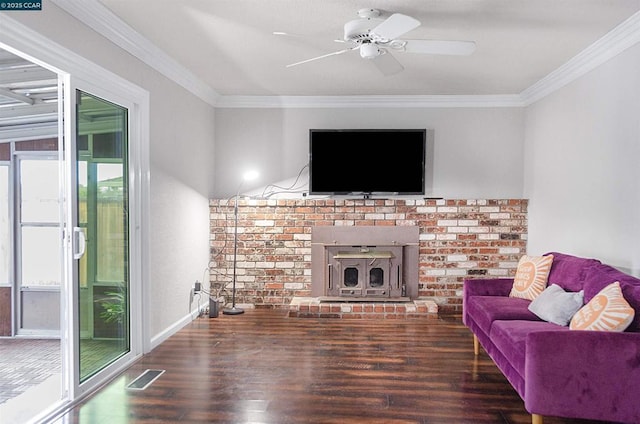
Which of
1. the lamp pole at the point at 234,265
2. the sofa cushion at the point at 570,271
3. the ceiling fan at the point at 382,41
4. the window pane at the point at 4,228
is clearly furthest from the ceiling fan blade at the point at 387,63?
the window pane at the point at 4,228

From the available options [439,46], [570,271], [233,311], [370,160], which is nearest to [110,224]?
[233,311]

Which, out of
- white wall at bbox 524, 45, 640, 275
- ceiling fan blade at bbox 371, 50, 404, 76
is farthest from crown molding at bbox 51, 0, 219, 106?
white wall at bbox 524, 45, 640, 275

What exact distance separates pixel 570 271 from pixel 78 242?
338cm

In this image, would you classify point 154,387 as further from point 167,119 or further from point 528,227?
point 528,227

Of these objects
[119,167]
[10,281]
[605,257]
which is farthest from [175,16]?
Result: [605,257]

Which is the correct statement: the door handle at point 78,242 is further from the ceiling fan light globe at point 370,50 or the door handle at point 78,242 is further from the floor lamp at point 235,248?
the floor lamp at point 235,248

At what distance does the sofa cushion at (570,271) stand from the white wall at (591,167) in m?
0.29

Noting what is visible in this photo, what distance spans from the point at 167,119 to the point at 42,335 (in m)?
2.42

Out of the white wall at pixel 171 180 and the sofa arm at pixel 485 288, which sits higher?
the white wall at pixel 171 180

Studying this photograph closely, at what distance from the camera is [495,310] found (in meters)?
3.35

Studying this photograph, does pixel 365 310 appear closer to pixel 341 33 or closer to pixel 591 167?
pixel 591 167

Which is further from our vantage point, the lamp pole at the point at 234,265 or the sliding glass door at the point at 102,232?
the lamp pole at the point at 234,265

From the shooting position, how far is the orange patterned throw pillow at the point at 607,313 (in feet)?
7.90

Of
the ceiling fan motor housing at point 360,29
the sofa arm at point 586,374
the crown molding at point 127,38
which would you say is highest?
the crown molding at point 127,38
